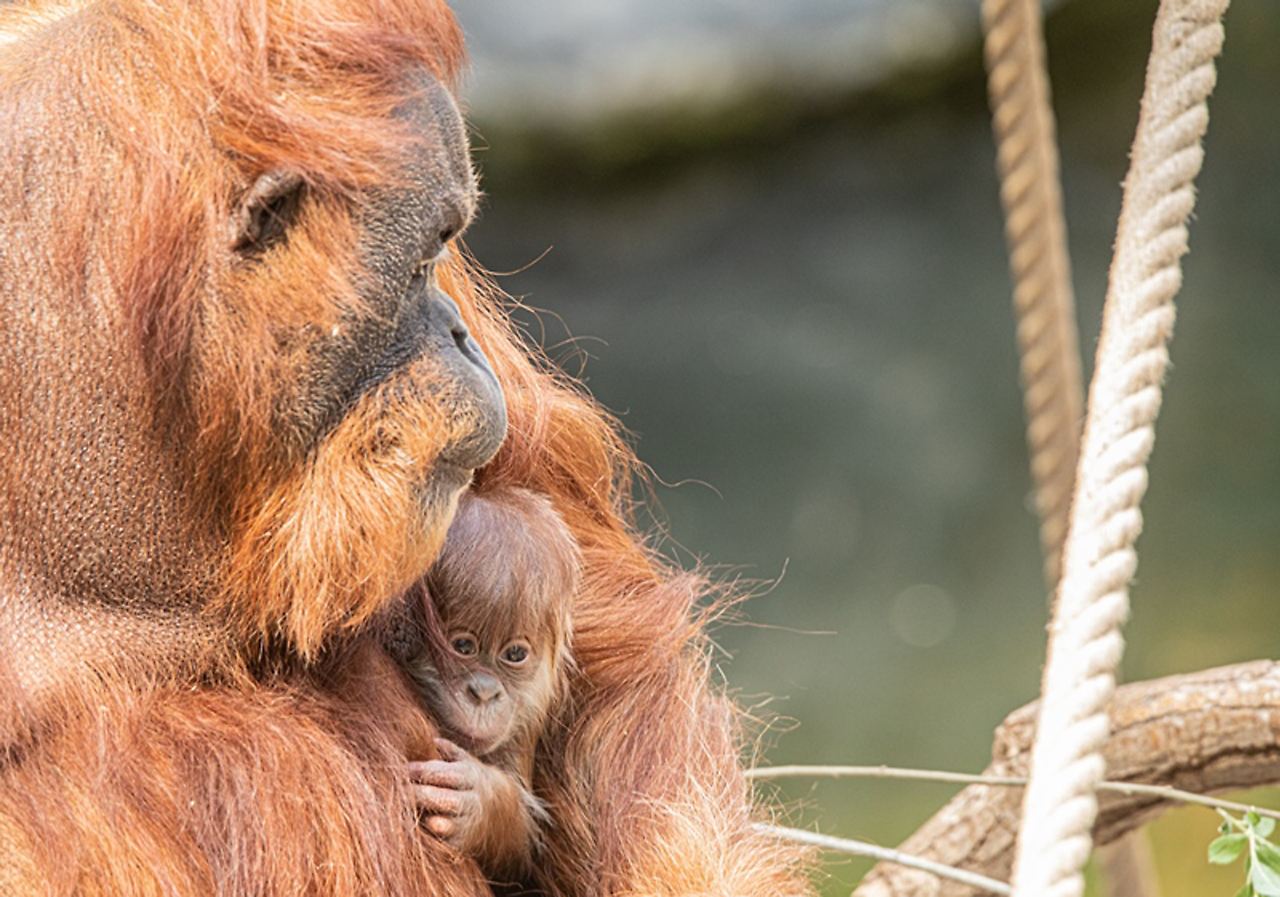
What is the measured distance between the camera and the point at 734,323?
18.8 ft

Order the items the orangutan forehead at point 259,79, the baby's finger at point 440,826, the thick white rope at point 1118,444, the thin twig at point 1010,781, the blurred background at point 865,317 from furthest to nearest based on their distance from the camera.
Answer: the blurred background at point 865,317 → the thin twig at point 1010,781 → the baby's finger at point 440,826 → the orangutan forehead at point 259,79 → the thick white rope at point 1118,444

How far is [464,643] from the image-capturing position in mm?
1754

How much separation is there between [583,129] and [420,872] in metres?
4.71

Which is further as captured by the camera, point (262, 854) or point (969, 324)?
point (969, 324)

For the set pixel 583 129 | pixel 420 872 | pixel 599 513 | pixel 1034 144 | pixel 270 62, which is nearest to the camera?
pixel 270 62

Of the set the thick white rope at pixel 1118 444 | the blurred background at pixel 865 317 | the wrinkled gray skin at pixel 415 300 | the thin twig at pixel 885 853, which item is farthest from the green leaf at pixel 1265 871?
the blurred background at pixel 865 317

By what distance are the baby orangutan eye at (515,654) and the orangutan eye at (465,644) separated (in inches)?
1.4

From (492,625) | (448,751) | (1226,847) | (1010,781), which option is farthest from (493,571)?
(1226,847)

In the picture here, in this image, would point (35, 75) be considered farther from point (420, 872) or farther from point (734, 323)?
point (734, 323)

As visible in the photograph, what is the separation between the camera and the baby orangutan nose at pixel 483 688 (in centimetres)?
169

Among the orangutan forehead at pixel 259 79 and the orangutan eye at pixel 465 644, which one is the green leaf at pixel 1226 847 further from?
the orangutan forehead at pixel 259 79

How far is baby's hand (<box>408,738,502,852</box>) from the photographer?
60.4 inches

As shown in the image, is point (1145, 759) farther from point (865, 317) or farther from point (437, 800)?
point (865, 317)

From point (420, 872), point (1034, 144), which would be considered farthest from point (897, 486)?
point (420, 872)
